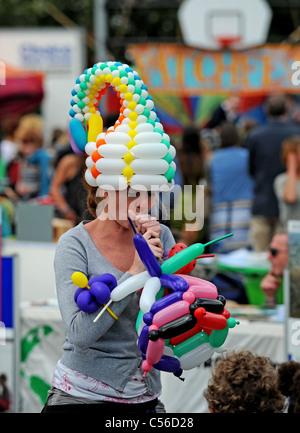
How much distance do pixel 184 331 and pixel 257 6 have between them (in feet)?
45.7

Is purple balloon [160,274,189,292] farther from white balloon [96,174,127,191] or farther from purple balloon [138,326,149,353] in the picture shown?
white balloon [96,174,127,191]

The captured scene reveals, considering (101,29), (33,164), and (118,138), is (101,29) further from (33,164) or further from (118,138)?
(118,138)

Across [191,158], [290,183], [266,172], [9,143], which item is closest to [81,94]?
[290,183]

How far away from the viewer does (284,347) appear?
4012mm

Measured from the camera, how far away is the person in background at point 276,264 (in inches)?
174

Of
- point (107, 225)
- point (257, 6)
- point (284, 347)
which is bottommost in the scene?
point (284, 347)

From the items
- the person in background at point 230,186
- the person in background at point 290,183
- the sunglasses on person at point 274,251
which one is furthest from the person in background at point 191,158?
the sunglasses on person at point 274,251

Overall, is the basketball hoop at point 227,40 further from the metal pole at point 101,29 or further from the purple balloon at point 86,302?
the purple balloon at point 86,302

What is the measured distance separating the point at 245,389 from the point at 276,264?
2124mm

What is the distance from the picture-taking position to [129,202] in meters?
2.25

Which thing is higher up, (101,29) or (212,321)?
(101,29)

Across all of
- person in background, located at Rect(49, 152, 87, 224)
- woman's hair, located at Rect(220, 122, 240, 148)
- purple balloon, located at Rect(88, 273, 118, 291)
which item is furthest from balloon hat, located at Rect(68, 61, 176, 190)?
woman's hair, located at Rect(220, 122, 240, 148)

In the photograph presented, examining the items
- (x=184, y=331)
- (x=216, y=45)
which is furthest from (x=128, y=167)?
(x=216, y=45)
